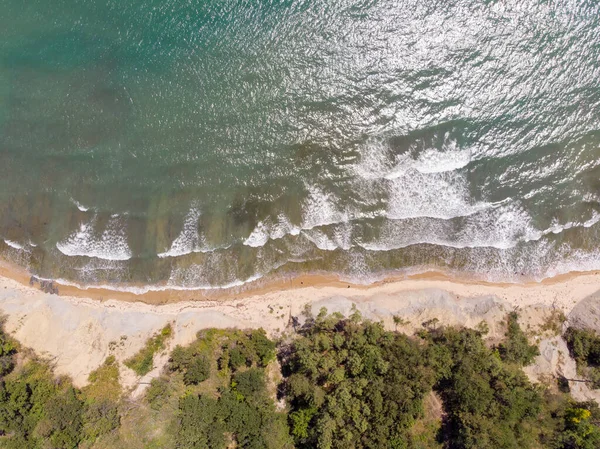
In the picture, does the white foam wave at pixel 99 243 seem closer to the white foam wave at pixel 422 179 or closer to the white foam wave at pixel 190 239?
the white foam wave at pixel 190 239

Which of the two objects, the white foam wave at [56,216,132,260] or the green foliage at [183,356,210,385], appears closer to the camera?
the green foliage at [183,356,210,385]

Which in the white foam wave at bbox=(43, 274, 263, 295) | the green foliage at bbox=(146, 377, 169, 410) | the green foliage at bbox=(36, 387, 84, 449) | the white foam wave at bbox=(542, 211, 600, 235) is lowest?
the green foliage at bbox=(36, 387, 84, 449)

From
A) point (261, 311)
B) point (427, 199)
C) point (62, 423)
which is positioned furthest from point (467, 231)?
point (62, 423)

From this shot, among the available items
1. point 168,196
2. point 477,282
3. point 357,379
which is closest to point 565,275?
point 477,282

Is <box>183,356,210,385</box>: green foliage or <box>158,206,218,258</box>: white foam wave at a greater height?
<box>158,206,218,258</box>: white foam wave

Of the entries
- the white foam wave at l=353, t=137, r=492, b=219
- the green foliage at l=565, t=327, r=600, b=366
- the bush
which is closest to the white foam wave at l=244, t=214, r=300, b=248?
the white foam wave at l=353, t=137, r=492, b=219

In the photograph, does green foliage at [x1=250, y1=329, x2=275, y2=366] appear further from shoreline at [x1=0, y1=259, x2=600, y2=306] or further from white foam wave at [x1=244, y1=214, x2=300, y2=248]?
white foam wave at [x1=244, y1=214, x2=300, y2=248]

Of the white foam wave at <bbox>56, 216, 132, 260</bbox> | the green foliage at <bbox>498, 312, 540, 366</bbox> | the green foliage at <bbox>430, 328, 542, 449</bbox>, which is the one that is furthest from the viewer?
the white foam wave at <bbox>56, 216, 132, 260</bbox>
